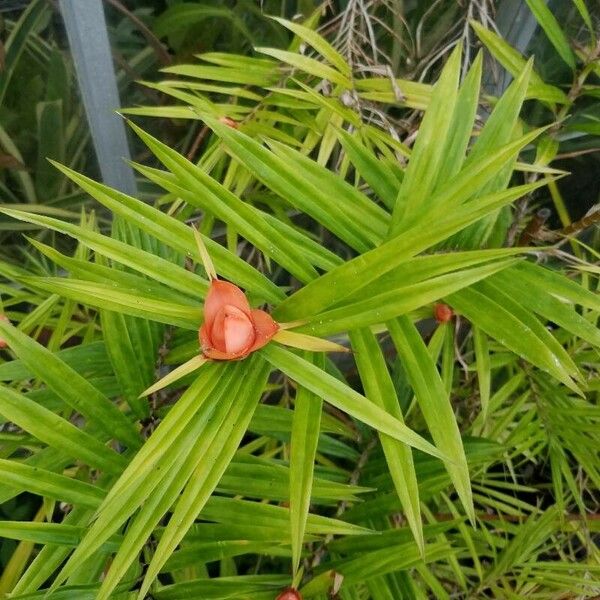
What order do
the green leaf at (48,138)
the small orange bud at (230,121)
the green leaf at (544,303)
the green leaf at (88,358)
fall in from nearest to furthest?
the green leaf at (544,303), the green leaf at (88,358), the small orange bud at (230,121), the green leaf at (48,138)

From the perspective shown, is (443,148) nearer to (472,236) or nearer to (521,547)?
(472,236)

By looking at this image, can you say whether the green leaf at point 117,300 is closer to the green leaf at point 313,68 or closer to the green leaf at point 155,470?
the green leaf at point 155,470

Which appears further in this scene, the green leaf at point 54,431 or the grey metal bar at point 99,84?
the grey metal bar at point 99,84

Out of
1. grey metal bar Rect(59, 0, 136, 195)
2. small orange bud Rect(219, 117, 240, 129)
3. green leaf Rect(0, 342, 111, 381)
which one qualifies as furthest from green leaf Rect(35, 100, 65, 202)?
green leaf Rect(0, 342, 111, 381)

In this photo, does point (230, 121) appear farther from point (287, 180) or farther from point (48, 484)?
point (48, 484)

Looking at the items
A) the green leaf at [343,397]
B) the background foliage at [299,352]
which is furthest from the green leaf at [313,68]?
the green leaf at [343,397]
